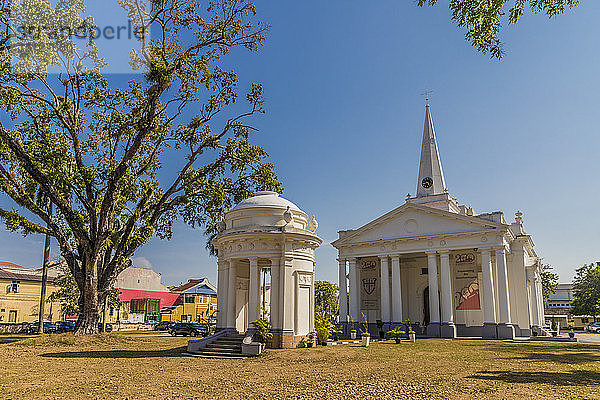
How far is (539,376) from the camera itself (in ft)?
42.8

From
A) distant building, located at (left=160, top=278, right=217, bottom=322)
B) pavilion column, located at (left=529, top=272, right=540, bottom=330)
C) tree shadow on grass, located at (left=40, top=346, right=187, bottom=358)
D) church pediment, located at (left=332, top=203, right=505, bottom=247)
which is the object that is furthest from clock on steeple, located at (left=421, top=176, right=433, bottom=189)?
distant building, located at (left=160, top=278, right=217, bottom=322)

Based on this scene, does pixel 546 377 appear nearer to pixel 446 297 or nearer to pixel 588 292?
pixel 446 297

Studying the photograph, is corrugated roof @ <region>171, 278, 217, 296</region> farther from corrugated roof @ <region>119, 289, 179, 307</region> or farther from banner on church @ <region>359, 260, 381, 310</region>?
banner on church @ <region>359, 260, 381, 310</region>

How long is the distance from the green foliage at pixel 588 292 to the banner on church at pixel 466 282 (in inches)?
1484

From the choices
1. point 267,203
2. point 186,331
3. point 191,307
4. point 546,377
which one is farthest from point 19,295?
point 546,377

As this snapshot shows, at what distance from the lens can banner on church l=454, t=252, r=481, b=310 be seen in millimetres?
36344

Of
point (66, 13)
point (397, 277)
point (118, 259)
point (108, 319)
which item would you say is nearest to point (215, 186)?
point (118, 259)

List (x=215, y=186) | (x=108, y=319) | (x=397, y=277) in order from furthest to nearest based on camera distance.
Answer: (x=108, y=319), (x=397, y=277), (x=215, y=186)

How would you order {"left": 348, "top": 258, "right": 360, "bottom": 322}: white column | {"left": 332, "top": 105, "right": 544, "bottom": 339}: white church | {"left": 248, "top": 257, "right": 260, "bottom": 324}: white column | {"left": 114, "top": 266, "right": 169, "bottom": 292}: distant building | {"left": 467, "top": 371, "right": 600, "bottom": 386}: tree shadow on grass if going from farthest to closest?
{"left": 114, "top": 266, "right": 169, "bottom": 292}: distant building < {"left": 348, "top": 258, "right": 360, "bottom": 322}: white column < {"left": 332, "top": 105, "right": 544, "bottom": 339}: white church < {"left": 248, "top": 257, "right": 260, "bottom": 324}: white column < {"left": 467, "top": 371, "right": 600, "bottom": 386}: tree shadow on grass

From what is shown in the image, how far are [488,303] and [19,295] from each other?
158 feet

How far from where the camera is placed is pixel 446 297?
1378 inches

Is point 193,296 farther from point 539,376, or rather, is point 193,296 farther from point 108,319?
point 539,376

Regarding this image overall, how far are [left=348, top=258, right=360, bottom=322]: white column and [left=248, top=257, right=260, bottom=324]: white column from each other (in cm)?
2041

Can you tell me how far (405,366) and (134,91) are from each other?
22.1m
